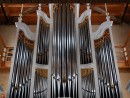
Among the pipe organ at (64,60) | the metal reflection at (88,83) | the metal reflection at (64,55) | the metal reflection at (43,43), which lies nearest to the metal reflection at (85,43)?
the pipe organ at (64,60)

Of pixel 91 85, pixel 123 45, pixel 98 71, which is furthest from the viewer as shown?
pixel 123 45

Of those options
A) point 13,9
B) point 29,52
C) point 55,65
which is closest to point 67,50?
point 55,65

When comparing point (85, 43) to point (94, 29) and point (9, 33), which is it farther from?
point (9, 33)

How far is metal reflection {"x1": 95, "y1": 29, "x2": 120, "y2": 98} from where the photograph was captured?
9133mm

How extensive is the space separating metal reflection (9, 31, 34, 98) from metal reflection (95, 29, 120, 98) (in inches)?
101

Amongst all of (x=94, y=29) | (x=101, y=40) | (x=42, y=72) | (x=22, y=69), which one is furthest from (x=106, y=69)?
(x=94, y=29)

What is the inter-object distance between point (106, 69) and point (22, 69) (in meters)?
3.05

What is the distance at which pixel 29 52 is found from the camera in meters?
10.5

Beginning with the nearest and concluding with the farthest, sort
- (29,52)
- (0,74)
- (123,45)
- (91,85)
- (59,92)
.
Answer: (59,92) < (91,85) < (29,52) < (0,74) < (123,45)

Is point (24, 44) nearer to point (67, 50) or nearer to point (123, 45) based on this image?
point (67, 50)

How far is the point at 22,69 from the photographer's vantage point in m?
9.79

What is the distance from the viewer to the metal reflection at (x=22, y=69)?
9070mm

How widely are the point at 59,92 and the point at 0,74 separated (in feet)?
17.5

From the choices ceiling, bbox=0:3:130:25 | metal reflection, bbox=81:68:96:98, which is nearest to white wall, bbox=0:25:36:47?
ceiling, bbox=0:3:130:25
